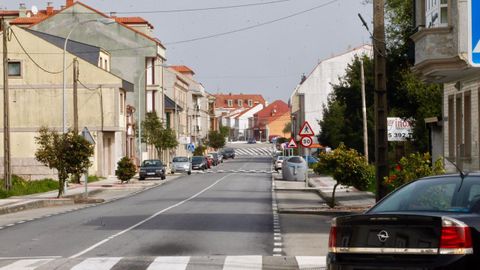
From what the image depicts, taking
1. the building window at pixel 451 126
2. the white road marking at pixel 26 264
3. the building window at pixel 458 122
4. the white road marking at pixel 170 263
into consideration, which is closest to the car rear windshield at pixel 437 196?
the white road marking at pixel 170 263

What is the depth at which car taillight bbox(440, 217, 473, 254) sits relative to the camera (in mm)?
8527

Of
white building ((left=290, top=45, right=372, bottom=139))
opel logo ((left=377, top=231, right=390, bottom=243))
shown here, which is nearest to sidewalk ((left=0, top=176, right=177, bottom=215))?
opel logo ((left=377, top=231, right=390, bottom=243))

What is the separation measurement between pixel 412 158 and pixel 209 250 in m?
6.48

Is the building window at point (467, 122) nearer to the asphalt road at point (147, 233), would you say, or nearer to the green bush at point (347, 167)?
the green bush at point (347, 167)

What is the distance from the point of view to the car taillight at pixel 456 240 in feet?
28.0

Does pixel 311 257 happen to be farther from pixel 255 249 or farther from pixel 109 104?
pixel 109 104

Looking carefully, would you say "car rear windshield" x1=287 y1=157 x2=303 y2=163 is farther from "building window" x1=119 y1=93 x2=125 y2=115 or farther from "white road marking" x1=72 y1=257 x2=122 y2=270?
"white road marking" x1=72 y1=257 x2=122 y2=270

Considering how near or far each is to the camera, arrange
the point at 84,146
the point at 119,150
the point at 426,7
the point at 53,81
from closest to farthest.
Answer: the point at 426,7 < the point at 84,146 < the point at 53,81 < the point at 119,150

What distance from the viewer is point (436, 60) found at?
2219 cm

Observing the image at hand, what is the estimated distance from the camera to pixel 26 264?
594 inches

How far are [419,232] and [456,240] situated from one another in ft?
1.10

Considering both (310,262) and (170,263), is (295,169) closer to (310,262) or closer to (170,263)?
(310,262)

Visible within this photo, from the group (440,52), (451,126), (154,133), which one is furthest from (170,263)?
(154,133)

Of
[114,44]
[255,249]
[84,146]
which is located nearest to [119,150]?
[114,44]
